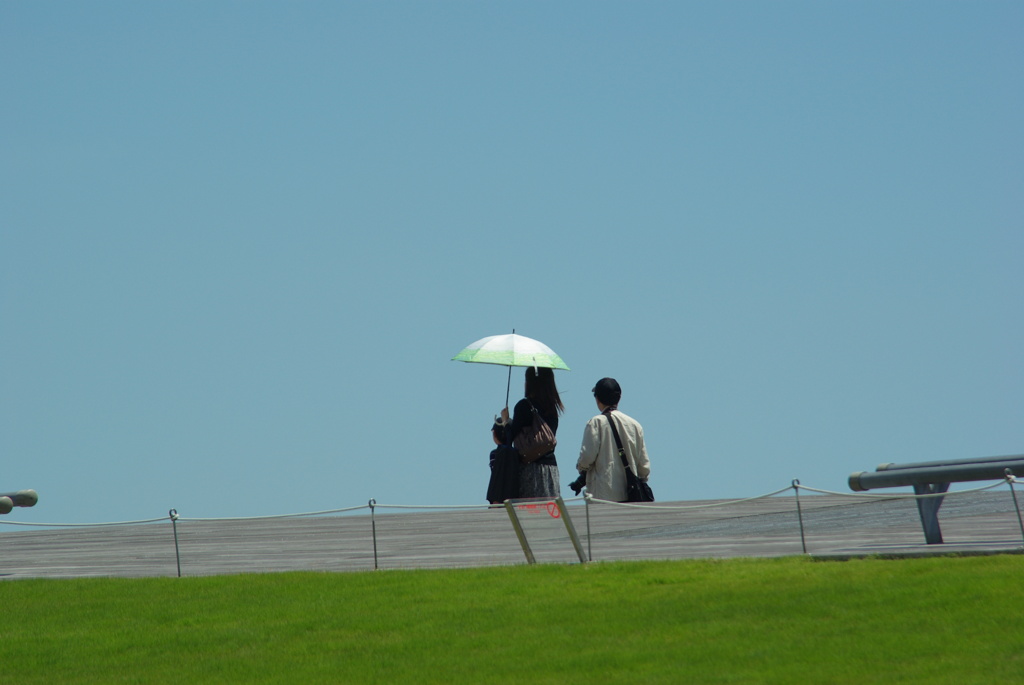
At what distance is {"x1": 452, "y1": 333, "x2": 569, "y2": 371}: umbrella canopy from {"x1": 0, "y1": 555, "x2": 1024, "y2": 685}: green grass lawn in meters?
4.70

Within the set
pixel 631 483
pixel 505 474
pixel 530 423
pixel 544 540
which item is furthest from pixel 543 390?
pixel 544 540

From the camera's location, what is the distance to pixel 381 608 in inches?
494

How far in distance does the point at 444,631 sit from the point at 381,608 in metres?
1.26

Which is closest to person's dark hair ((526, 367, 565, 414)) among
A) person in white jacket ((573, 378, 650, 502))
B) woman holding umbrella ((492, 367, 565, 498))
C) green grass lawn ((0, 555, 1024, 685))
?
woman holding umbrella ((492, 367, 565, 498))

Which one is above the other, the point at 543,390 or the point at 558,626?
the point at 543,390

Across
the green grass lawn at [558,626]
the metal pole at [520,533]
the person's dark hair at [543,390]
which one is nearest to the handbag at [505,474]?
the person's dark hair at [543,390]

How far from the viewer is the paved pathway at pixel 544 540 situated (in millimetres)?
14531

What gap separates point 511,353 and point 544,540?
4399 mm

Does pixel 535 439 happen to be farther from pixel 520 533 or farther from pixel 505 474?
pixel 520 533

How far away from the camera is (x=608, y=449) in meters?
17.1

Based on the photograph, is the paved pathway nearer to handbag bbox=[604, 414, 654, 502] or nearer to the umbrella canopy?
handbag bbox=[604, 414, 654, 502]

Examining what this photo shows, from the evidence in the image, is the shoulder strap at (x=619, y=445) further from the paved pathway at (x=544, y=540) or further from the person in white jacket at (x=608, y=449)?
the paved pathway at (x=544, y=540)

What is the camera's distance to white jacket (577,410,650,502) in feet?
56.1

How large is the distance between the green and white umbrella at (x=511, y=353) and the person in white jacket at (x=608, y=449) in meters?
1.36
